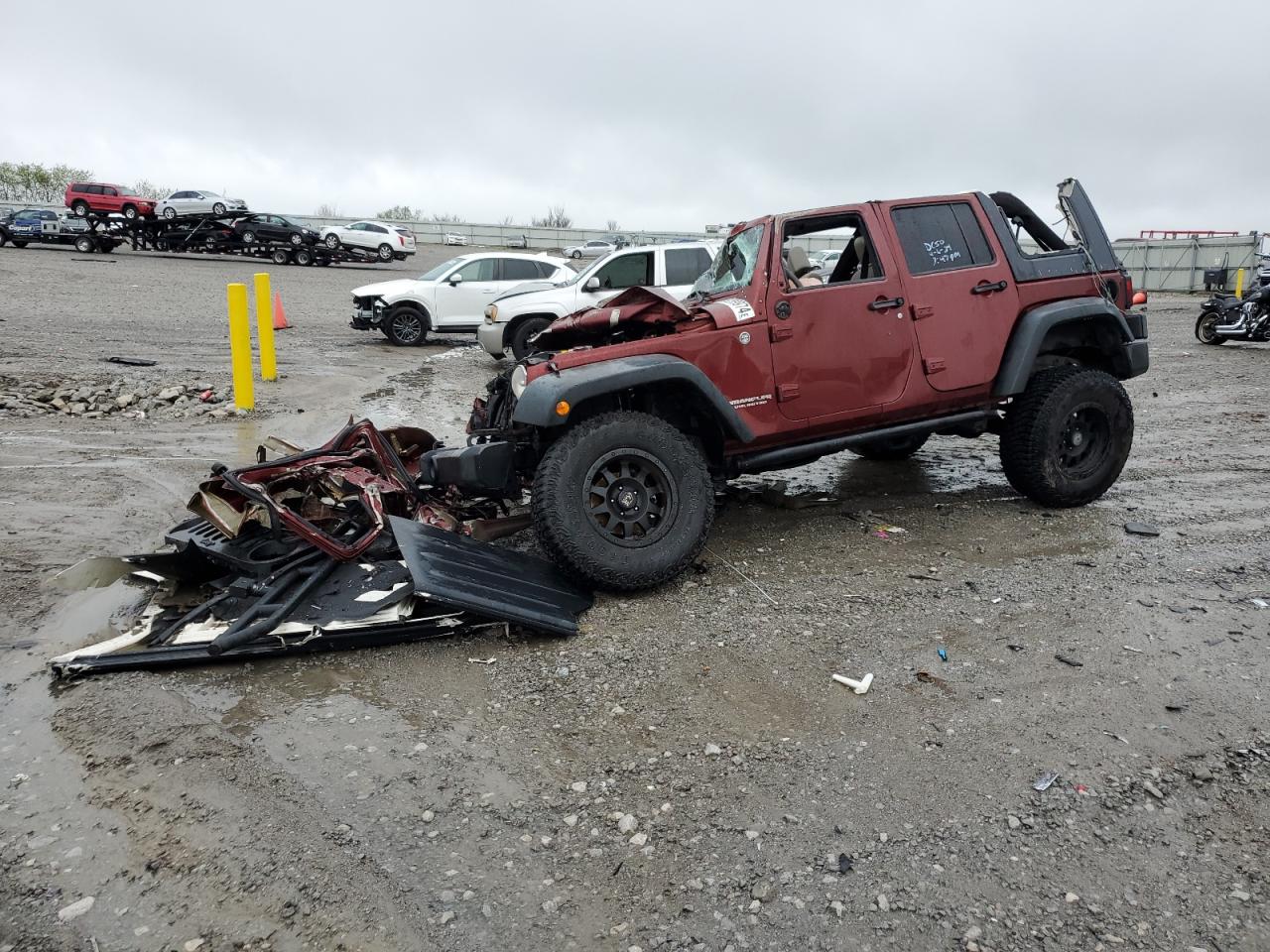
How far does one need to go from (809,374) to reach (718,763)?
256 centimetres

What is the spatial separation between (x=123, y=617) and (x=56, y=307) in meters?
15.1

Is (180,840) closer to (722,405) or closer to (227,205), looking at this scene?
(722,405)

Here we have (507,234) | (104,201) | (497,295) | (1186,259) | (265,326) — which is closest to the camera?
(265,326)

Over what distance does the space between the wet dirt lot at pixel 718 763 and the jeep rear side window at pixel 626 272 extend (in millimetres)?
7315

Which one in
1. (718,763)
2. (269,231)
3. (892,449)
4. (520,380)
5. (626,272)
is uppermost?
(269,231)

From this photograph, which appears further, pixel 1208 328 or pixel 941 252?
pixel 1208 328

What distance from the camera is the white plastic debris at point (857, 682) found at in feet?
11.9

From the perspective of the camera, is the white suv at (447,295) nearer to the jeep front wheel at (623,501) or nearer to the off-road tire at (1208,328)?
the jeep front wheel at (623,501)

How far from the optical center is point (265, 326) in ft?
34.0

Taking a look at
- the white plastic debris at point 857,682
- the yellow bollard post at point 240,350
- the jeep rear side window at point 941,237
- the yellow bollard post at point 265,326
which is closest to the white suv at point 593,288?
the yellow bollard post at point 265,326

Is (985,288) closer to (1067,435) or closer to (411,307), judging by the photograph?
(1067,435)

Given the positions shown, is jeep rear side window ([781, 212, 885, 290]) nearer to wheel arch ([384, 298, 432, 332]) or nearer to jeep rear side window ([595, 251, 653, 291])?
jeep rear side window ([595, 251, 653, 291])

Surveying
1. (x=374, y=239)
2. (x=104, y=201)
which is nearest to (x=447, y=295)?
(x=374, y=239)

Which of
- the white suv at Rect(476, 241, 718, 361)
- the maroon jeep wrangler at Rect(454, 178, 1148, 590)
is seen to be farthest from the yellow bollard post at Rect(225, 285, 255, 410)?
the maroon jeep wrangler at Rect(454, 178, 1148, 590)
